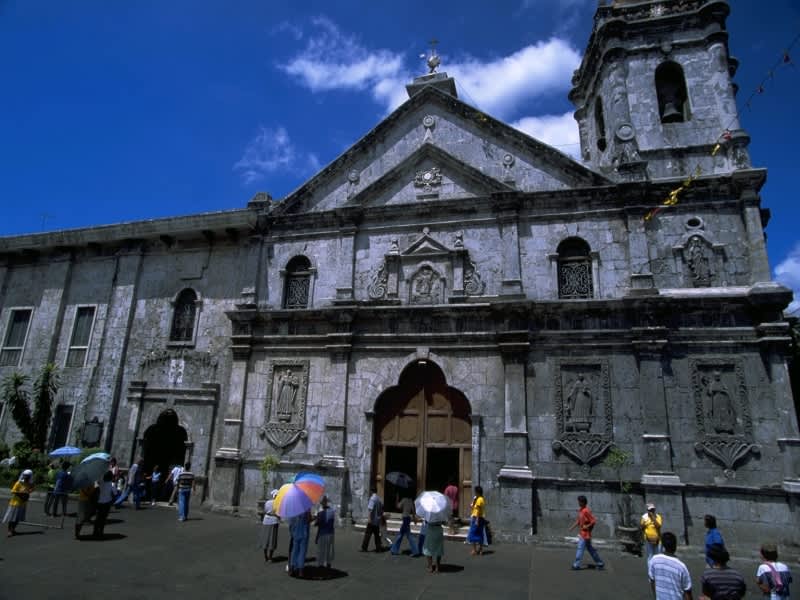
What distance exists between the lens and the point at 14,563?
9.31 metres

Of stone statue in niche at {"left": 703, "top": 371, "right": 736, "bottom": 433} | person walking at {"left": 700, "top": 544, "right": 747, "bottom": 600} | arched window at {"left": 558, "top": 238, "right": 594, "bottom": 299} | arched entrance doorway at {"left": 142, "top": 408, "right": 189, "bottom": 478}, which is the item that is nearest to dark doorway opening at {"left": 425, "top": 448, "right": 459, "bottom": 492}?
arched window at {"left": 558, "top": 238, "right": 594, "bottom": 299}

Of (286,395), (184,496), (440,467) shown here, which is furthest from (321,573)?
(286,395)

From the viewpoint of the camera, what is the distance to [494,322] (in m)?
14.4

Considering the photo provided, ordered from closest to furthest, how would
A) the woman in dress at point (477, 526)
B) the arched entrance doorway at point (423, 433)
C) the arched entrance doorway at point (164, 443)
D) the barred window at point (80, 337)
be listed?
the woman in dress at point (477, 526) < the arched entrance doorway at point (423, 433) < the arched entrance doorway at point (164, 443) < the barred window at point (80, 337)

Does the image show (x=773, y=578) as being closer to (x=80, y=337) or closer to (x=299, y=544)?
(x=299, y=544)

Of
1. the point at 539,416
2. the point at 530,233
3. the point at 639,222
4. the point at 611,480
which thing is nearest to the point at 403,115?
the point at 530,233

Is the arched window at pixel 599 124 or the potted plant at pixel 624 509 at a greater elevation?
the arched window at pixel 599 124

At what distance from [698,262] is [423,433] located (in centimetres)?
884

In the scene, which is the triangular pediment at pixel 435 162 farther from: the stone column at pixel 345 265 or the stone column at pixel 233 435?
the stone column at pixel 233 435

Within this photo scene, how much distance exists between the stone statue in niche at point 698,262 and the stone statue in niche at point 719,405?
2.46 m

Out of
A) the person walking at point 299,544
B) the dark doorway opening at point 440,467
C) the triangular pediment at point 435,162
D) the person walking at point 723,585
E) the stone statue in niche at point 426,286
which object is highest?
the triangular pediment at point 435,162

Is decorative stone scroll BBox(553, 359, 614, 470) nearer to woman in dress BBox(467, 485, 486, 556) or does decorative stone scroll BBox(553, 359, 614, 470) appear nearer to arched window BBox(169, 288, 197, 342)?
woman in dress BBox(467, 485, 486, 556)

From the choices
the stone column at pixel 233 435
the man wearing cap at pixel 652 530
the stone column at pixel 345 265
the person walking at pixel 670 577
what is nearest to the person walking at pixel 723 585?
the person walking at pixel 670 577

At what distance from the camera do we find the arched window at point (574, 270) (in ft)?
47.4
